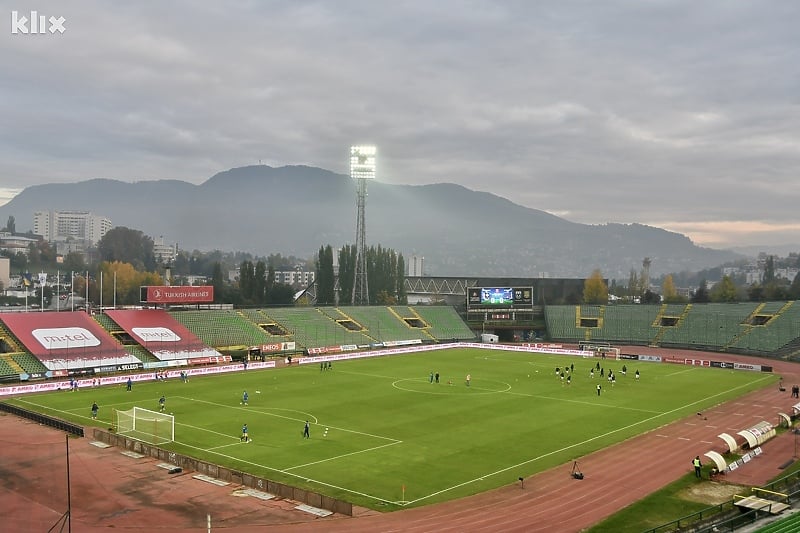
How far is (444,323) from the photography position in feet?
385

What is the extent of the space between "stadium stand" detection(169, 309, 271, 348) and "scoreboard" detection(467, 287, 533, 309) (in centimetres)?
4062

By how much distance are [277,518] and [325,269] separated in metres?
100

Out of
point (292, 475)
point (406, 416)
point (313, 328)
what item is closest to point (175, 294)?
point (313, 328)

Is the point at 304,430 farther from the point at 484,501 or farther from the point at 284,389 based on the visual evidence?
the point at 284,389

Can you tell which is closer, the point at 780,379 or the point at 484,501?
the point at 484,501

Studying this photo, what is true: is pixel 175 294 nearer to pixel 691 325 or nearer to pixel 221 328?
pixel 221 328

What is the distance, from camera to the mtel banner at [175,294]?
84.7 meters

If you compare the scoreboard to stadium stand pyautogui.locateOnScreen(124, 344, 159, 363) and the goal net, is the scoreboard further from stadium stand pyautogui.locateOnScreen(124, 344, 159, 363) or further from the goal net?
the goal net

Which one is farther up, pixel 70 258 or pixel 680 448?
pixel 70 258

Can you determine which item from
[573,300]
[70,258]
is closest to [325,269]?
[573,300]

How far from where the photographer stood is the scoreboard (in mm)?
117188

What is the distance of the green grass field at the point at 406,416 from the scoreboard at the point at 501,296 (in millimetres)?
36540

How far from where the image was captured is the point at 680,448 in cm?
4053

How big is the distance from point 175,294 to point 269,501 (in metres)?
61.6
